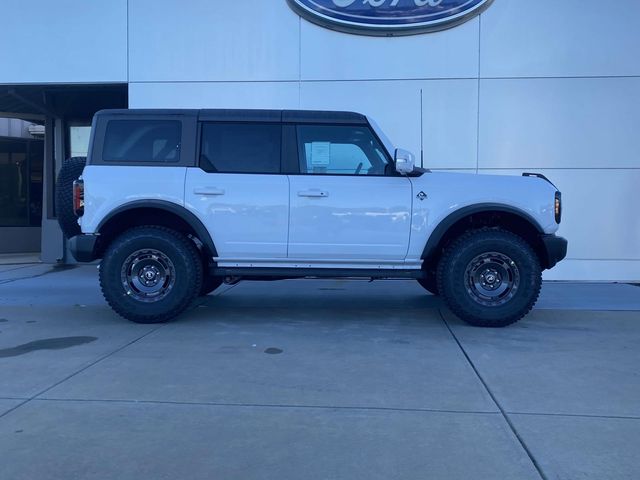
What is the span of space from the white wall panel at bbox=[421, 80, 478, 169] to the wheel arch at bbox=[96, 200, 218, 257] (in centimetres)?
507

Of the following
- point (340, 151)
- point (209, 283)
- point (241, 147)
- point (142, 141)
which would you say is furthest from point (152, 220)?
point (340, 151)

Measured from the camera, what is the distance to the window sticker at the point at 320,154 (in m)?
6.64

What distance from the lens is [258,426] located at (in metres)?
3.88

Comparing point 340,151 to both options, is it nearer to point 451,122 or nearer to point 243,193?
point 243,193

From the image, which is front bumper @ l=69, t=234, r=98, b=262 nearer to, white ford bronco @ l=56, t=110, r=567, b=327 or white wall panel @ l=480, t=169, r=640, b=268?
white ford bronco @ l=56, t=110, r=567, b=327

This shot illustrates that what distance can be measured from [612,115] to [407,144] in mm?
3428

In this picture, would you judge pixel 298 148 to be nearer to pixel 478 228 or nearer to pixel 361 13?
pixel 478 228

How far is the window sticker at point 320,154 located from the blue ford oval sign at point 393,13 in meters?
4.36

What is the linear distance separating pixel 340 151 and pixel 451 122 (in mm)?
4309

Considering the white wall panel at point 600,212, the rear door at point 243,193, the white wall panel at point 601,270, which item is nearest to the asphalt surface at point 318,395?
the rear door at point 243,193

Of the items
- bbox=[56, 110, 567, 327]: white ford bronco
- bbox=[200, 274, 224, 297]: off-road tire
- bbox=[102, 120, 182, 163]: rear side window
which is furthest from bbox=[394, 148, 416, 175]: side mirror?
bbox=[200, 274, 224, 297]: off-road tire

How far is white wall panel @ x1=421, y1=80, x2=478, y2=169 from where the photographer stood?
1030 cm

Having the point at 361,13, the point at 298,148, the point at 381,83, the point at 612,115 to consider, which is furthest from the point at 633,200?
the point at 298,148

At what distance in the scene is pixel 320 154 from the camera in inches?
263
